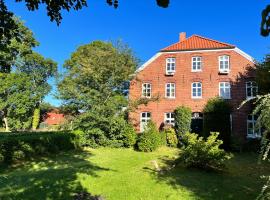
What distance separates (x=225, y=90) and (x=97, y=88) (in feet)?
36.5

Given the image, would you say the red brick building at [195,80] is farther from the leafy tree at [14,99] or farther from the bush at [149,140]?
the leafy tree at [14,99]

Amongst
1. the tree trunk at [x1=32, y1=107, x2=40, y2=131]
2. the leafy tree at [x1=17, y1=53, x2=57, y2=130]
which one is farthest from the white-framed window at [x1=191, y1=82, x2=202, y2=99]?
the tree trunk at [x1=32, y1=107, x2=40, y2=131]

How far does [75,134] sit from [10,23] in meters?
19.6

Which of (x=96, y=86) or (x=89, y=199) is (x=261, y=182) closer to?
(x=89, y=199)

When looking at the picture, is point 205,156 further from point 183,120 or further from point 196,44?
point 196,44

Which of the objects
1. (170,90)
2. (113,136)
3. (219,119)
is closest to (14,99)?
(170,90)

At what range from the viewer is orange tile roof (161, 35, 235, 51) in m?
28.7

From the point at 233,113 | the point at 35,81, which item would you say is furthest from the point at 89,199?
the point at 35,81

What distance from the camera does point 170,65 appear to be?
98.4ft

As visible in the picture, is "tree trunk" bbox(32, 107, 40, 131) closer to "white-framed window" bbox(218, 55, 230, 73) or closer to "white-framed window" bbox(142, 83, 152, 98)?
"white-framed window" bbox(142, 83, 152, 98)

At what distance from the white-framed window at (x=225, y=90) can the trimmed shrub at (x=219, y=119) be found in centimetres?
190

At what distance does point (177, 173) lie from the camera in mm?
13633

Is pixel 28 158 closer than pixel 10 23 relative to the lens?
No

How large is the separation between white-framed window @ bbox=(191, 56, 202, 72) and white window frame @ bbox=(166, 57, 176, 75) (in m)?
1.73
